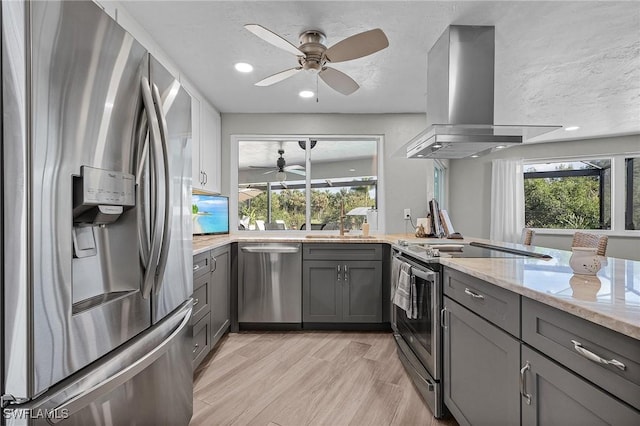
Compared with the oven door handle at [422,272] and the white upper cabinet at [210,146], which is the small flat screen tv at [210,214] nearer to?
the white upper cabinet at [210,146]

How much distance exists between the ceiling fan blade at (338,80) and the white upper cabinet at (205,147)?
1.40 m

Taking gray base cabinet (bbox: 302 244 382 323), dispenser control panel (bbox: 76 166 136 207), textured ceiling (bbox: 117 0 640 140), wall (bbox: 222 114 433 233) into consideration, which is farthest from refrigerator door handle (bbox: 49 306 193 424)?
wall (bbox: 222 114 433 233)

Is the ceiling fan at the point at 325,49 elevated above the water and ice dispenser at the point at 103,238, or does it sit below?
above

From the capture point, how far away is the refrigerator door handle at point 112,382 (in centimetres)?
83

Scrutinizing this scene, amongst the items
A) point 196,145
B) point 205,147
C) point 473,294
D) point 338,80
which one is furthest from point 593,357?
point 205,147

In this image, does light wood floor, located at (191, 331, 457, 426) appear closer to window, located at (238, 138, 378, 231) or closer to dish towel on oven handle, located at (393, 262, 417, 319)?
dish towel on oven handle, located at (393, 262, 417, 319)

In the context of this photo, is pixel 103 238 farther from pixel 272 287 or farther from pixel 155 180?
pixel 272 287

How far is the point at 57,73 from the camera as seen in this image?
81 cm

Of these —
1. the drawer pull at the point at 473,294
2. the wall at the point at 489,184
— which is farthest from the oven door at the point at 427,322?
the wall at the point at 489,184

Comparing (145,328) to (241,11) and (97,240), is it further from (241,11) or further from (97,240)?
(241,11)

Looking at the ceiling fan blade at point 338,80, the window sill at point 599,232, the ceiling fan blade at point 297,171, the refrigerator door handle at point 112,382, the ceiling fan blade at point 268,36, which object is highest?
the ceiling fan blade at point 268,36

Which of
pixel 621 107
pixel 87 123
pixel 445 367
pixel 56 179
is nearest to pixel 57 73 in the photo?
pixel 87 123

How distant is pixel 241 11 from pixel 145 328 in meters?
1.81

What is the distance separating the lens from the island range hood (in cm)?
214
